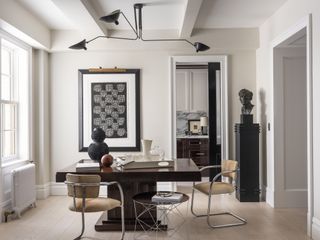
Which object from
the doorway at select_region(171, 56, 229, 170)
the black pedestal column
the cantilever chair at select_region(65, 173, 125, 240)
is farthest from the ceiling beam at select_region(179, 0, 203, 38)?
A: the cantilever chair at select_region(65, 173, 125, 240)

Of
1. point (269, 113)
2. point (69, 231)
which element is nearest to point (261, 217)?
point (269, 113)

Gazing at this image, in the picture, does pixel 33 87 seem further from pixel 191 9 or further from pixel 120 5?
pixel 191 9

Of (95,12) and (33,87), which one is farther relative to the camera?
(33,87)

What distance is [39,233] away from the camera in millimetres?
3955

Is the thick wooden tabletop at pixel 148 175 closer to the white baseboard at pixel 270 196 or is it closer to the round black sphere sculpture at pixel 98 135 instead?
the round black sphere sculpture at pixel 98 135

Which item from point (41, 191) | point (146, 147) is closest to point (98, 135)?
point (146, 147)

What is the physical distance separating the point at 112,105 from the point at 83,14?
5.72 ft

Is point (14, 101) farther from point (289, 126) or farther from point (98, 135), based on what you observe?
point (289, 126)

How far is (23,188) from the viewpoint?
473 centimetres

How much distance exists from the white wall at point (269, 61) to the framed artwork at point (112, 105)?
6.38 feet

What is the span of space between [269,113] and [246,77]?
0.92 metres

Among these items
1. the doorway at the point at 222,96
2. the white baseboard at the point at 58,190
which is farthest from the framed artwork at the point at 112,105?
the white baseboard at the point at 58,190

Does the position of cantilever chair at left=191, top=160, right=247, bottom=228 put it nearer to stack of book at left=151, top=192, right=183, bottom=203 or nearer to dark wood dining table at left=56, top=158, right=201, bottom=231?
dark wood dining table at left=56, top=158, right=201, bottom=231

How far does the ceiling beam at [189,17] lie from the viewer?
13.4 feet
